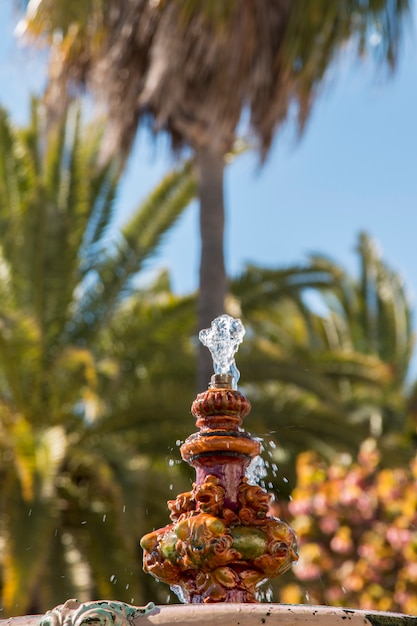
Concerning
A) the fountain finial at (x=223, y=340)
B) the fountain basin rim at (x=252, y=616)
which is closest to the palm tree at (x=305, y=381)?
the fountain finial at (x=223, y=340)

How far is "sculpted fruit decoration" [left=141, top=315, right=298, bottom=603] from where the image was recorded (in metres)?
2.70

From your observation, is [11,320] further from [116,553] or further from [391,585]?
[391,585]

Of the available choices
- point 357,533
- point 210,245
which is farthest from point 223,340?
point 357,533

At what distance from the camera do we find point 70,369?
1124cm

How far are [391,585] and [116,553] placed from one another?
2.83 metres

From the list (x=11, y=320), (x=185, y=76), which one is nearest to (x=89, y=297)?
Answer: (x=11, y=320)

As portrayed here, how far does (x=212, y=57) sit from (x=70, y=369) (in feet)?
11.3

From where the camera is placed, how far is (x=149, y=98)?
10648 millimetres

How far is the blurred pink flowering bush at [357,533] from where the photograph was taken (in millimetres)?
10484

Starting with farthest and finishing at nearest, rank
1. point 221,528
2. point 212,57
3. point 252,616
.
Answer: point 212,57
point 221,528
point 252,616

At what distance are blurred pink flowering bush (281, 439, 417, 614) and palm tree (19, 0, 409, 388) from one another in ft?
8.49

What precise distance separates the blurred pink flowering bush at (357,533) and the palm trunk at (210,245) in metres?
2.49

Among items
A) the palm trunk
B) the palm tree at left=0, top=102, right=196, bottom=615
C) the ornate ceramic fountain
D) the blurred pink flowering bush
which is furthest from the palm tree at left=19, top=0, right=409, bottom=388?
the ornate ceramic fountain

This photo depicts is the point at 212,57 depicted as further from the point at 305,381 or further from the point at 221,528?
the point at 221,528
